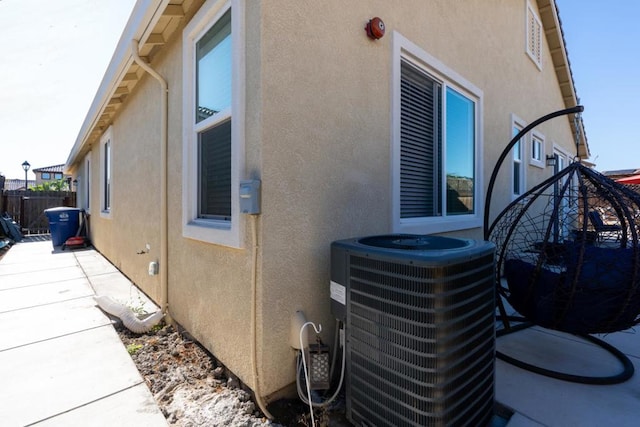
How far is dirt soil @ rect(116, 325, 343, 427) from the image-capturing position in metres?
1.90

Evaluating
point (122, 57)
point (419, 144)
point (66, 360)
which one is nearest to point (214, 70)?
point (122, 57)

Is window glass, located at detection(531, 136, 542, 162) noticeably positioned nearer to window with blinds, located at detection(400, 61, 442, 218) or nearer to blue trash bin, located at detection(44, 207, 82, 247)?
window with blinds, located at detection(400, 61, 442, 218)

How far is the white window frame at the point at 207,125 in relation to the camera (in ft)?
6.82

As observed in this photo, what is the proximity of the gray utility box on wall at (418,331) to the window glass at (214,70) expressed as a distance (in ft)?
5.81

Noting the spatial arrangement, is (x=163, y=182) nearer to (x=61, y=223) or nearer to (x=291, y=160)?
(x=291, y=160)

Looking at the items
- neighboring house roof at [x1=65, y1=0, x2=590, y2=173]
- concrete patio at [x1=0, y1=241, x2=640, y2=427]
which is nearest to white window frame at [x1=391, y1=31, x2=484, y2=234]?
neighboring house roof at [x1=65, y1=0, x2=590, y2=173]

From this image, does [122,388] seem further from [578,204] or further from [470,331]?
[578,204]

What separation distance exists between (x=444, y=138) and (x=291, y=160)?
2455 mm

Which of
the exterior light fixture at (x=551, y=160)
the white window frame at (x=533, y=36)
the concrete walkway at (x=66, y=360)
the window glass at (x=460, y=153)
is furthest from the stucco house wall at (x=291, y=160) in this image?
the exterior light fixture at (x=551, y=160)

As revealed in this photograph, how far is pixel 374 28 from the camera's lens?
2559 mm

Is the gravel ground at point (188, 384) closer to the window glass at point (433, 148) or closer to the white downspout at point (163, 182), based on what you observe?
the white downspout at point (163, 182)

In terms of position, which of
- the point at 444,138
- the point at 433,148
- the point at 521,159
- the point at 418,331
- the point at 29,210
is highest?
the point at 521,159

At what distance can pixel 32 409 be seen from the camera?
2.03 meters

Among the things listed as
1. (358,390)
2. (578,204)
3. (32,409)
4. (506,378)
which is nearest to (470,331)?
(358,390)
